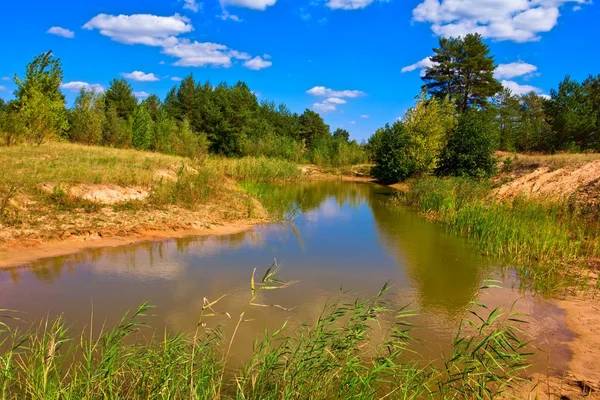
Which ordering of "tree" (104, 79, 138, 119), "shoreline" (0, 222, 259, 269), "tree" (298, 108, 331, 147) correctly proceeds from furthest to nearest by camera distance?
"tree" (298, 108, 331, 147) → "tree" (104, 79, 138, 119) → "shoreline" (0, 222, 259, 269)

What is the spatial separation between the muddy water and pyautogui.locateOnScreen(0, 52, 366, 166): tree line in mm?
16309

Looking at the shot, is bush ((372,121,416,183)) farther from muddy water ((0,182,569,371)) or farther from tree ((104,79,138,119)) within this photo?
tree ((104,79,138,119))

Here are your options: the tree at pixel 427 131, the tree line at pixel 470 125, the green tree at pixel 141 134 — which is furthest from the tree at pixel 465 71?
the green tree at pixel 141 134

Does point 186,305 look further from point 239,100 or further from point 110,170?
point 239,100

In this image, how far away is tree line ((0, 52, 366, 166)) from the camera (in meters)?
22.0

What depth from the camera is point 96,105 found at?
32875 mm

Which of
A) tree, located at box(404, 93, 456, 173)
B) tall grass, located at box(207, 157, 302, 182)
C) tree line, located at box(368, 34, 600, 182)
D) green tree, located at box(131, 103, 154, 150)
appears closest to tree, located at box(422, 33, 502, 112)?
tree line, located at box(368, 34, 600, 182)

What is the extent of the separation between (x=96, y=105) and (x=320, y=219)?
26.4 m

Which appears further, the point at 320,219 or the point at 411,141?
the point at 411,141

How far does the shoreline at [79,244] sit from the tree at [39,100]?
14.5 m

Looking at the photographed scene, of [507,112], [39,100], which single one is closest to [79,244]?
[39,100]

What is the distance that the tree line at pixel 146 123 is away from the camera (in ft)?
72.0

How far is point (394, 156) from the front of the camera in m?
29.3

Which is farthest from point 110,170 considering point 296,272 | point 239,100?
point 239,100
